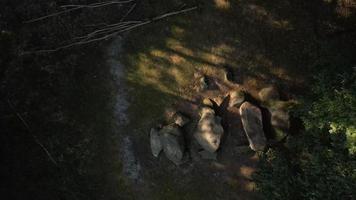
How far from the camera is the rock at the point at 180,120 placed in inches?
410

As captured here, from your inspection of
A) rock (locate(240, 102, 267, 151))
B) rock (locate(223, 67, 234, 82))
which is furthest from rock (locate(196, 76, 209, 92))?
rock (locate(240, 102, 267, 151))

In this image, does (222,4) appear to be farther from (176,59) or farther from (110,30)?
(110,30)

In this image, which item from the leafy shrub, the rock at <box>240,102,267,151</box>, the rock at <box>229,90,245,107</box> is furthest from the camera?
the rock at <box>229,90,245,107</box>

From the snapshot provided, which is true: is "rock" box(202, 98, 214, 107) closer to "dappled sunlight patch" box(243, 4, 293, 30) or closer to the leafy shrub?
the leafy shrub

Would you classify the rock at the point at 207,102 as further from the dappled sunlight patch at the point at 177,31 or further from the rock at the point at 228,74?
the dappled sunlight patch at the point at 177,31

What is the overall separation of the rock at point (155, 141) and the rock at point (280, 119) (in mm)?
2693

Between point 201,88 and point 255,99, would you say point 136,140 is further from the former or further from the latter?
point 255,99

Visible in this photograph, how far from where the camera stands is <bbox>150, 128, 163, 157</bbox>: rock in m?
10.4

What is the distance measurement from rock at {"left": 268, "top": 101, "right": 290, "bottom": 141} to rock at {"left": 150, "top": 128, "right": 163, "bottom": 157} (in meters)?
2.69

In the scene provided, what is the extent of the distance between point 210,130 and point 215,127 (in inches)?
5.4

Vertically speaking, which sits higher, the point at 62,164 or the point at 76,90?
the point at 76,90

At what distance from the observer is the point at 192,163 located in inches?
418

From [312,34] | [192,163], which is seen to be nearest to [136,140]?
[192,163]

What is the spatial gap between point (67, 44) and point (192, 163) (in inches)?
162
